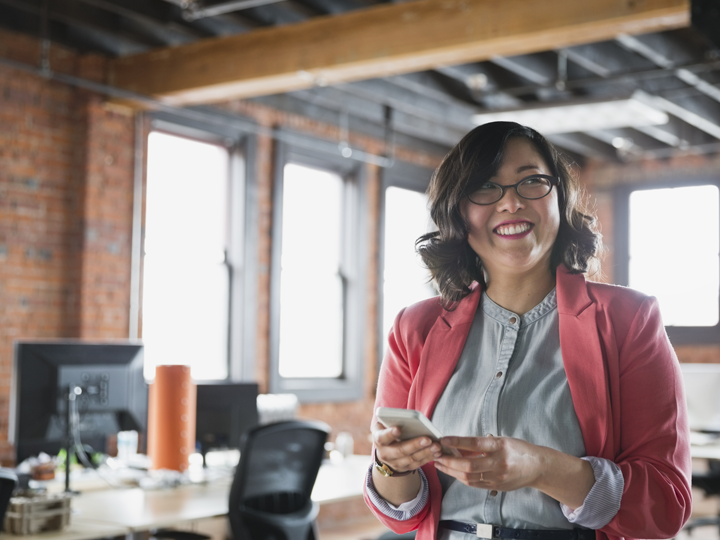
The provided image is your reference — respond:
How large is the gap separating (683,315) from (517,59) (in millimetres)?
3879

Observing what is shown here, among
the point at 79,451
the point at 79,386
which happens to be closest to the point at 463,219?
the point at 79,386

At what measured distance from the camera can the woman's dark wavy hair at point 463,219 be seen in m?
1.43

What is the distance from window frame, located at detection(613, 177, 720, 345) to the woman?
7.70 meters

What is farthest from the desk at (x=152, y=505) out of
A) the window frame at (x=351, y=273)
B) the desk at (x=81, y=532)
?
the window frame at (x=351, y=273)

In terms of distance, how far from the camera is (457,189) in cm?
143

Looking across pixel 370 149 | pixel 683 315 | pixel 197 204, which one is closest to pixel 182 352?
pixel 197 204

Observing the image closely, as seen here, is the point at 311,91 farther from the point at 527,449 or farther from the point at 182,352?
the point at 527,449

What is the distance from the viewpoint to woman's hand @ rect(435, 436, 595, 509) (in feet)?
3.89

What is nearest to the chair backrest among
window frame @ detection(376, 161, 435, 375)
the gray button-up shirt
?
the gray button-up shirt

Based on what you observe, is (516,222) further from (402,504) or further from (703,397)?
(703,397)

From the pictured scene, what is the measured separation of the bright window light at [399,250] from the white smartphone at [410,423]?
6.79 meters

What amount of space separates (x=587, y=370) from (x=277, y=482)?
2.41 meters

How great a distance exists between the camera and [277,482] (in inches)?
138

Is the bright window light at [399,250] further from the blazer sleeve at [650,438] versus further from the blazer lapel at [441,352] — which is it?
the blazer sleeve at [650,438]
